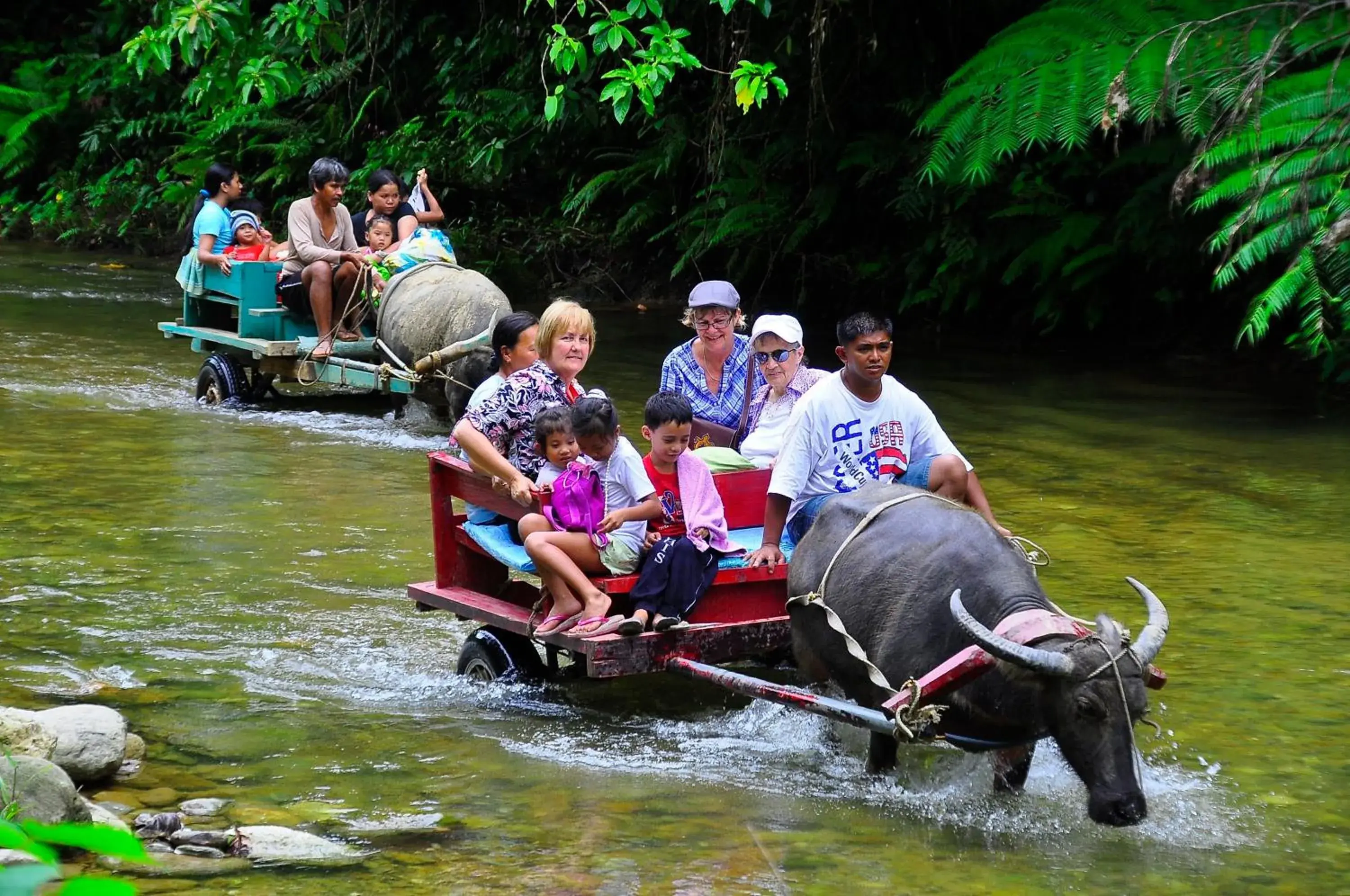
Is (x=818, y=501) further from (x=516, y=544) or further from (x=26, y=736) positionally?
(x=26, y=736)

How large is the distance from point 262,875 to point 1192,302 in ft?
41.9

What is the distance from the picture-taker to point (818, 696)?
5.47 meters

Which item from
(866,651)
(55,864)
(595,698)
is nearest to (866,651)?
(866,651)

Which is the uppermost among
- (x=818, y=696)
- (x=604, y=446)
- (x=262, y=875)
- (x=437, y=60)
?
(x=437, y=60)

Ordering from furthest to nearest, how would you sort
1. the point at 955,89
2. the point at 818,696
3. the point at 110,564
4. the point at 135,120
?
the point at 135,120 < the point at 955,89 < the point at 110,564 < the point at 818,696

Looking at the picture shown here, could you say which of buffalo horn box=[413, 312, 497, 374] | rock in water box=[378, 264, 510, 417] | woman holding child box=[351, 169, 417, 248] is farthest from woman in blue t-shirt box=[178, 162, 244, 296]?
buffalo horn box=[413, 312, 497, 374]

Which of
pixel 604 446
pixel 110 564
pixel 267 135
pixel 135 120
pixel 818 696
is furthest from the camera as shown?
pixel 135 120

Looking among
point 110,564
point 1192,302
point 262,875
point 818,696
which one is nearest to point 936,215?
point 1192,302

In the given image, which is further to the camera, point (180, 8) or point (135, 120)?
point (135, 120)

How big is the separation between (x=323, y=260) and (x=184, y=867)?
8269 mm

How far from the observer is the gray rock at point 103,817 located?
4.90 m

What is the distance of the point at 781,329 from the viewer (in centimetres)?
712

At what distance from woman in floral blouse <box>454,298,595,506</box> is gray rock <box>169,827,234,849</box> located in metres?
1.85

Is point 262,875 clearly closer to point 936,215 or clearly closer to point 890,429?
point 890,429
